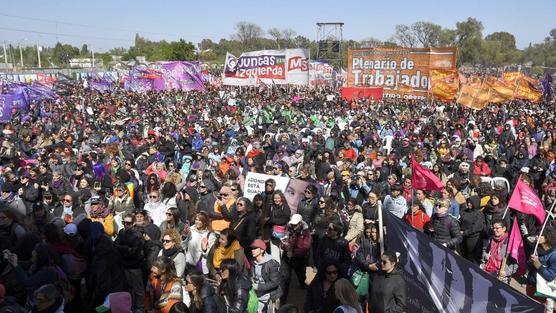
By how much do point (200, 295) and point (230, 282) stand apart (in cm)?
32

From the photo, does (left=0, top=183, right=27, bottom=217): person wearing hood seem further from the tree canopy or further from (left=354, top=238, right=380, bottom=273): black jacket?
the tree canopy

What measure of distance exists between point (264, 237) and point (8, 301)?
302cm

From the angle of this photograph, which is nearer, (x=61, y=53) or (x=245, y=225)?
(x=245, y=225)

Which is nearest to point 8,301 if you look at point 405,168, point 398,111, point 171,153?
point 405,168

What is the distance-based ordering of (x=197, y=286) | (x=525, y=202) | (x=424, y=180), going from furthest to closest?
(x=424, y=180) → (x=525, y=202) → (x=197, y=286)

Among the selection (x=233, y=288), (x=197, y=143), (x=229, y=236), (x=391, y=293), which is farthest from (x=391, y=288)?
(x=197, y=143)

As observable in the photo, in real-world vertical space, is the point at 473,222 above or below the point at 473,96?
below

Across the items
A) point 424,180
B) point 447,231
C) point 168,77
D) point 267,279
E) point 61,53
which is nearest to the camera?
point 267,279

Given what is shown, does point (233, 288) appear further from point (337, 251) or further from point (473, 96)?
point (473, 96)

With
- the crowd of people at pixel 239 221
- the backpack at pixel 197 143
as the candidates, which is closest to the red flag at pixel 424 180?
the crowd of people at pixel 239 221

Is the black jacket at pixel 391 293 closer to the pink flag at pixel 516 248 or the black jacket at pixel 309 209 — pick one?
the pink flag at pixel 516 248

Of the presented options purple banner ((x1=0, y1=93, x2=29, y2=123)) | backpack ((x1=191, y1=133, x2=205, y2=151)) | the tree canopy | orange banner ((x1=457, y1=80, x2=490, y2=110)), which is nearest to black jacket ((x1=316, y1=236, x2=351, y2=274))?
backpack ((x1=191, y1=133, x2=205, y2=151))

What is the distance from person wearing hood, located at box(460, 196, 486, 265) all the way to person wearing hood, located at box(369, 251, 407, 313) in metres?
2.36

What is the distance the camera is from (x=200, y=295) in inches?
164
